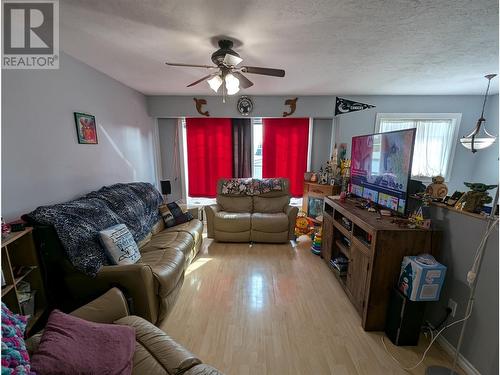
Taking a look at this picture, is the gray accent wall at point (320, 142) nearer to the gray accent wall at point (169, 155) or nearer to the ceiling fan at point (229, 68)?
the ceiling fan at point (229, 68)

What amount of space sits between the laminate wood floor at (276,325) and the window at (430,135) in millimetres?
2746

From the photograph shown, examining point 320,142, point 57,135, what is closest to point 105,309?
point 57,135

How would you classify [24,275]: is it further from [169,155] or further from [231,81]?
[169,155]

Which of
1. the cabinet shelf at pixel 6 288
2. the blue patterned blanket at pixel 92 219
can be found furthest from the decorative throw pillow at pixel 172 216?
the cabinet shelf at pixel 6 288

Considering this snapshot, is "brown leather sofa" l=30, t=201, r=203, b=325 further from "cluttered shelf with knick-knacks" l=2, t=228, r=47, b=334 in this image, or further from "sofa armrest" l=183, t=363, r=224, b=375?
"sofa armrest" l=183, t=363, r=224, b=375

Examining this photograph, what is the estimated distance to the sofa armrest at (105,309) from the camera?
126cm

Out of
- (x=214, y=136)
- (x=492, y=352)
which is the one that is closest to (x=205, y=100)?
(x=214, y=136)

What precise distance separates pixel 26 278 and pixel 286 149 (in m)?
3.66

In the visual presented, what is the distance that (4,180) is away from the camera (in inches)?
60.5

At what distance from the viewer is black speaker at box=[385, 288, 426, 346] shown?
1.60 meters

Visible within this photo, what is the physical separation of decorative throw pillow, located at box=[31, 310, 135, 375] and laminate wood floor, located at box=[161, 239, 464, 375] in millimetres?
720

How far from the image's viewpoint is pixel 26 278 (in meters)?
1.58

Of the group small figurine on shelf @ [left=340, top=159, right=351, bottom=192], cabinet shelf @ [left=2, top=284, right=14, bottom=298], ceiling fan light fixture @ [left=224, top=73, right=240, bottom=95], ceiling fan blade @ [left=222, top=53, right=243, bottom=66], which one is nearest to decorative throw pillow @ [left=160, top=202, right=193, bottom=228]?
cabinet shelf @ [left=2, top=284, right=14, bottom=298]

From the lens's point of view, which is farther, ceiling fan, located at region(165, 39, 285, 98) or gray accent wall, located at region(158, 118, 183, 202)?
gray accent wall, located at region(158, 118, 183, 202)
